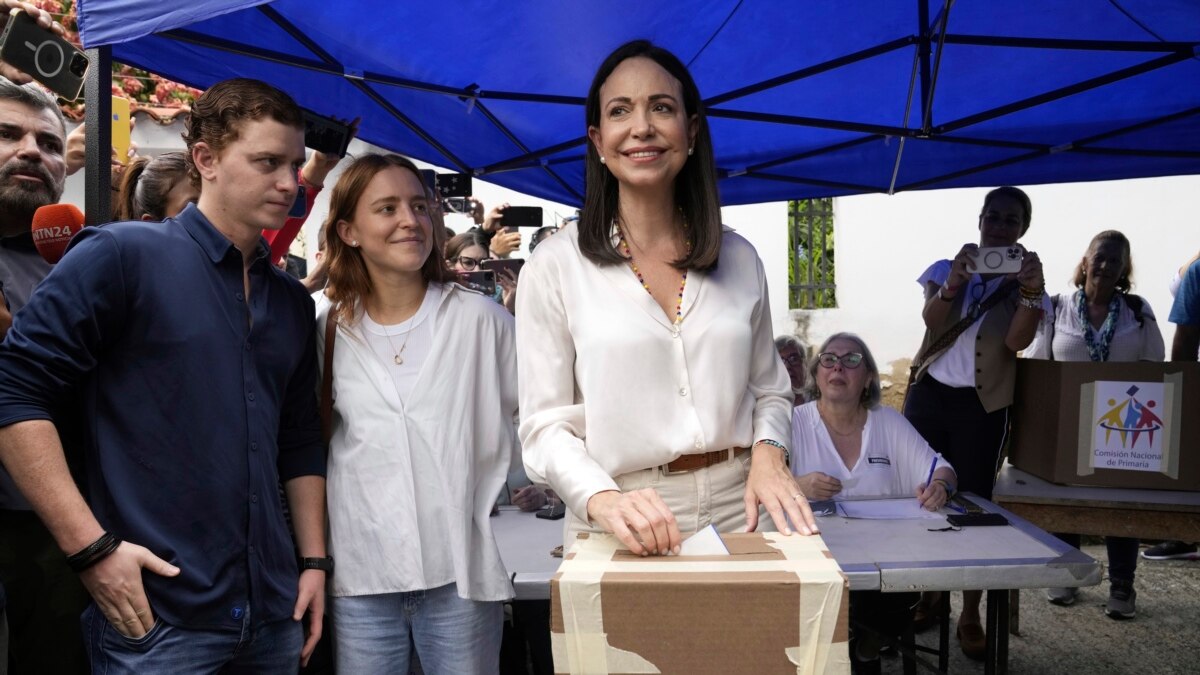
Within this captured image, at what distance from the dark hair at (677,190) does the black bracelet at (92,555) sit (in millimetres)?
929

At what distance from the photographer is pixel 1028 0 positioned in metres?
2.96

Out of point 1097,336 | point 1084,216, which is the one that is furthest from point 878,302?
point 1097,336

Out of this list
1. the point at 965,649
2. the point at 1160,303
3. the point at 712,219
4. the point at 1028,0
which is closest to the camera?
the point at 712,219

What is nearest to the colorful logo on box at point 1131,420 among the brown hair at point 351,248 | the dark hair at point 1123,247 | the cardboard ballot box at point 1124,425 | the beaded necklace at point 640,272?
the cardboard ballot box at point 1124,425

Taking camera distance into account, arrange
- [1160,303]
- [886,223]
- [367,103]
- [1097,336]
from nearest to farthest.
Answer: [367,103]
[1097,336]
[1160,303]
[886,223]

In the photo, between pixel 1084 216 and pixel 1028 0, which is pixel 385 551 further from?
pixel 1084 216

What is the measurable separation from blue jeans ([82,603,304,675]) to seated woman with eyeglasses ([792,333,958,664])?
2.38 metres

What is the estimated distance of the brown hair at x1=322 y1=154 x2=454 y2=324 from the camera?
6.79 ft

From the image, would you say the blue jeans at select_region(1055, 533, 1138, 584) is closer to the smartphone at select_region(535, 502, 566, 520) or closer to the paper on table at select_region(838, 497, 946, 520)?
the paper on table at select_region(838, 497, 946, 520)

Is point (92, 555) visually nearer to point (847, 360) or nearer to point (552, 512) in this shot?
point (552, 512)

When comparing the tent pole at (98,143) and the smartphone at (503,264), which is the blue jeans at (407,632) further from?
the smartphone at (503,264)

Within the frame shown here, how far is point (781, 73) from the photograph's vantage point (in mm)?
3660

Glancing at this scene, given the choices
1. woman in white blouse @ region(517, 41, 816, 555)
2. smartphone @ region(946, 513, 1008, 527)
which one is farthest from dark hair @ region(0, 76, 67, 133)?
smartphone @ region(946, 513, 1008, 527)

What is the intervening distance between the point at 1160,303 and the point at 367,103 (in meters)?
9.89
